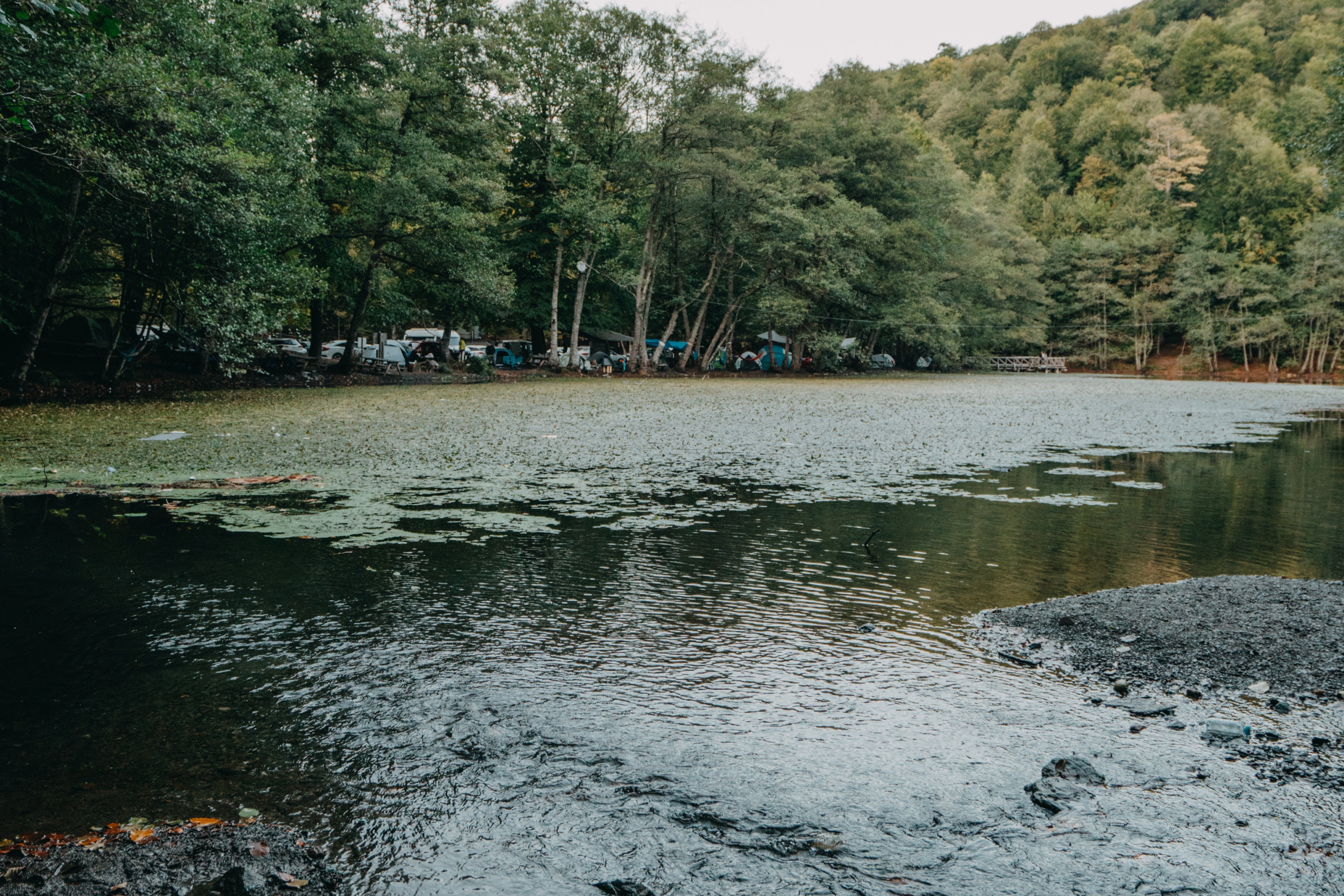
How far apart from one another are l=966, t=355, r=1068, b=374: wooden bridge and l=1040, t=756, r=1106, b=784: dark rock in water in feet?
238

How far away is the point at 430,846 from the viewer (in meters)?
2.30

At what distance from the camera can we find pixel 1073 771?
2768 millimetres

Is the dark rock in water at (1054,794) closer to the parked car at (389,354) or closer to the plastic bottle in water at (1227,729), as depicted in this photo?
the plastic bottle in water at (1227,729)

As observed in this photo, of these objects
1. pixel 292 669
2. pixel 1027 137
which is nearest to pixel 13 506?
pixel 292 669

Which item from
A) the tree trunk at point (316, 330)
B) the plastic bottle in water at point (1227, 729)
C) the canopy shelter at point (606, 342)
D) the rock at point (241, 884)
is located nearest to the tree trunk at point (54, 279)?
the tree trunk at point (316, 330)

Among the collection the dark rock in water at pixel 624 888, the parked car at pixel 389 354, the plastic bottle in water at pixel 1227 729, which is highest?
the parked car at pixel 389 354

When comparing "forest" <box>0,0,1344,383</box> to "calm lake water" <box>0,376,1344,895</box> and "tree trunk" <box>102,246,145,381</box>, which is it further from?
"calm lake water" <box>0,376,1344,895</box>

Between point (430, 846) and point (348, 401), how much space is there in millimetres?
18474

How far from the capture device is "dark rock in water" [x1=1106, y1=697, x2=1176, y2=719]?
3238 millimetres

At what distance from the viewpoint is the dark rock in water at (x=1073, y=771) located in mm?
2723

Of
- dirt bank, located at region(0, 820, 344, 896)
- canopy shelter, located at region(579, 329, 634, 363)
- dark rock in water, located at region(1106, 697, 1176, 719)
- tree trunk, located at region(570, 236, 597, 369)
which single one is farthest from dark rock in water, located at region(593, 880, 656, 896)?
canopy shelter, located at region(579, 329, 634, 363)

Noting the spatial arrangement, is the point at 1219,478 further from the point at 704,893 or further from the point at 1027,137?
the point at 1027,137

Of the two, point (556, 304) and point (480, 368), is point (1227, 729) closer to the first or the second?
point (480, 368)

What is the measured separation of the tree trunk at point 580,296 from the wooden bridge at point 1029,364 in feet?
144
